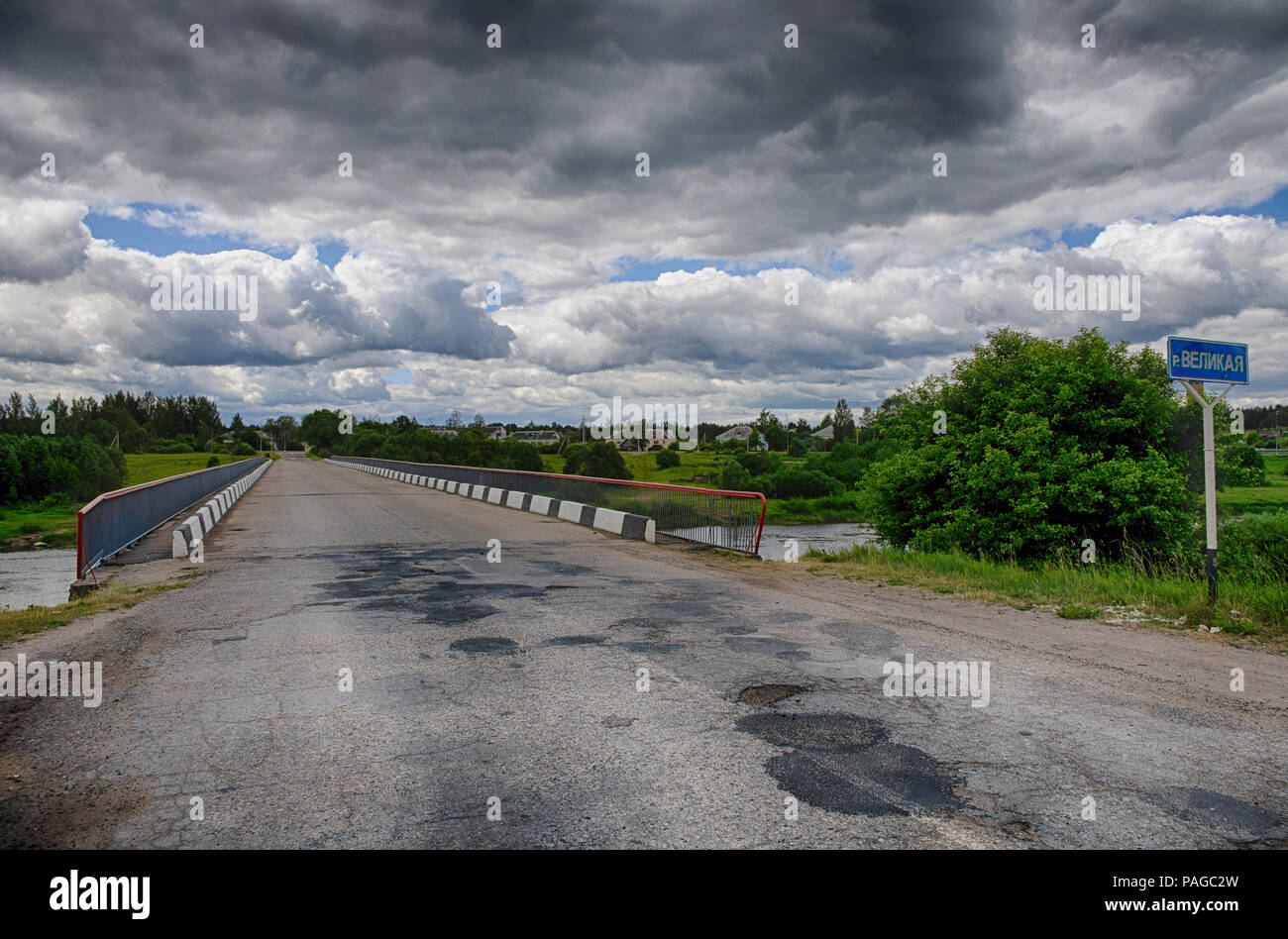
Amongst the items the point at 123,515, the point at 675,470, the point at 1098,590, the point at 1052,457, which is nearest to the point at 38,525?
the point at 123,515

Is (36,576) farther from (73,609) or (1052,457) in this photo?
(1052,457)

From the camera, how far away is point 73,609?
9.10 meters

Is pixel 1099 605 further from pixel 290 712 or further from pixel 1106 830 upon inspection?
pixel 290 712

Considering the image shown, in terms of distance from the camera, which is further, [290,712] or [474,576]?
Result: [474,576]

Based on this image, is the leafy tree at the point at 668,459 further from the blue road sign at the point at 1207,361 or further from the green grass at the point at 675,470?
the blue road sign at the point at 1207,361

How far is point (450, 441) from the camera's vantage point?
112 metres

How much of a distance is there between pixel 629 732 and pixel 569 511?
16700 millimetres

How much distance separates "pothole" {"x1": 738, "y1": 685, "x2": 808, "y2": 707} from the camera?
18.0 ft

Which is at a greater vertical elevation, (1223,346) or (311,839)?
(1223,346)

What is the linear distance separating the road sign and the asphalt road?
1417 mm

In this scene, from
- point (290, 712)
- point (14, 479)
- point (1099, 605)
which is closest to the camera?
point (290, 712)
